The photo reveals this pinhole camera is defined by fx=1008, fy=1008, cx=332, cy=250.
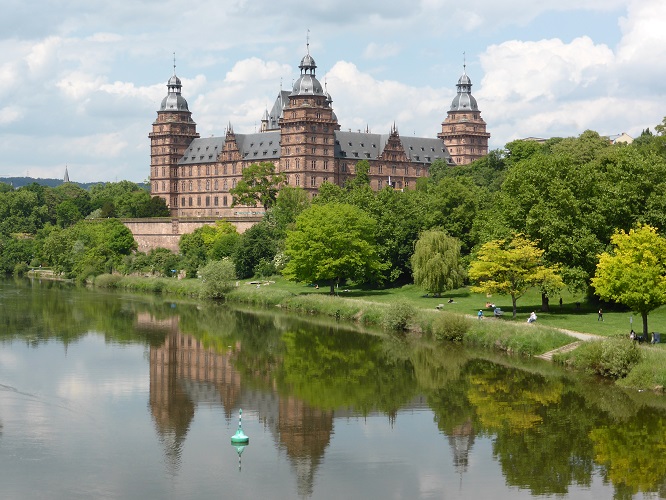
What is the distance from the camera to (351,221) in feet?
257

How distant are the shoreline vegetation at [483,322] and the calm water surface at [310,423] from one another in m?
1.27

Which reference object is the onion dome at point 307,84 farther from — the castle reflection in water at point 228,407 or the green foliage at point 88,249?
the castle reflection in water at point 228,407

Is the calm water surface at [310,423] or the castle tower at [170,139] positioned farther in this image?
the castle tower at [170,139]

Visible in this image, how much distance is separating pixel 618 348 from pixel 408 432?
11.8 meters

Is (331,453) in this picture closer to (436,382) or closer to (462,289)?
(436,382)

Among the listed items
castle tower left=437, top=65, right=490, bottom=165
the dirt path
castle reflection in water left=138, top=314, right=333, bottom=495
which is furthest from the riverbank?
castle tower left=437, top=65, right=490, bottom=165

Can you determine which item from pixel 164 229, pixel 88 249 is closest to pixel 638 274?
pixel 88 249

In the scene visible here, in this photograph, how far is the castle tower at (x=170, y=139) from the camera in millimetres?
148750

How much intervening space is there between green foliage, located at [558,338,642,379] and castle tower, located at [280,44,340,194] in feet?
281

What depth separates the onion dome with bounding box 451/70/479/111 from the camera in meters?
158

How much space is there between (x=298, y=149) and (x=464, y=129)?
3554 centimetres

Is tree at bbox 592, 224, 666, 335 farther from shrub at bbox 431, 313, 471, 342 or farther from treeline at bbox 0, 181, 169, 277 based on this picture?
treeline at bbox 0, 181, 169, 277

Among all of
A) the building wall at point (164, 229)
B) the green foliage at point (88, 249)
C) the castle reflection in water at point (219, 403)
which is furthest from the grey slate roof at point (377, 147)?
the castle reflection in water at point (219, 403)

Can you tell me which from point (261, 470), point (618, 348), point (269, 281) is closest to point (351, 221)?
point (269, 281)
